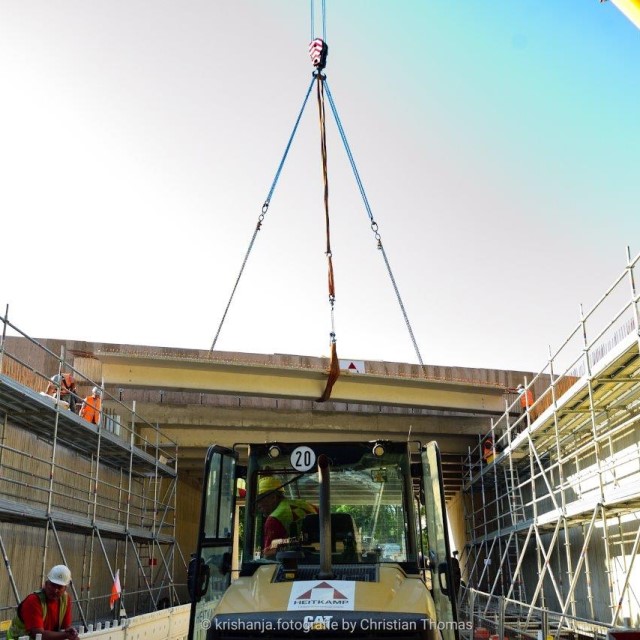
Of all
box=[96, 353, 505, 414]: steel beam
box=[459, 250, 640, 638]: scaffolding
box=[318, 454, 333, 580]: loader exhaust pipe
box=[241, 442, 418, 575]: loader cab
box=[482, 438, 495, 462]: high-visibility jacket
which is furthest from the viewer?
box=[482, 438, 495, 462]: high-visibility jacket

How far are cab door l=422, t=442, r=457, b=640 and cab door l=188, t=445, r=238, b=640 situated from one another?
183cm

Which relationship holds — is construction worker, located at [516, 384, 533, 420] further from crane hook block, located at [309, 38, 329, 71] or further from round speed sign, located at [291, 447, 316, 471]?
round speed sign, located at [291, 447, 316, 471]

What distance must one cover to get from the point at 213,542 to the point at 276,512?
25.8 inches

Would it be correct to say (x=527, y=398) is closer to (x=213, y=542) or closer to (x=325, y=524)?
(x=213, y=542)

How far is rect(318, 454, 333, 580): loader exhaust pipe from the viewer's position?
18.2ft

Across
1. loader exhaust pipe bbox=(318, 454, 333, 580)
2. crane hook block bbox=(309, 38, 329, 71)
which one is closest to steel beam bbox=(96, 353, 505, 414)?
crane hook block bbox=(309, 38, 329, 71)

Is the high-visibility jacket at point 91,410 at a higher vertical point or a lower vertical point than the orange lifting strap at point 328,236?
lower

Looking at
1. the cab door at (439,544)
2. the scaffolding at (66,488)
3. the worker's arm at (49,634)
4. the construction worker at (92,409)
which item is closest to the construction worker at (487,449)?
the scaffolding at (66,488)

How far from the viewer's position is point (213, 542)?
6.71m

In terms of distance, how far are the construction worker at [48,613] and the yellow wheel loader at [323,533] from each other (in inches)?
51.8

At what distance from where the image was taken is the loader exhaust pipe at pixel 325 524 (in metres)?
5.56

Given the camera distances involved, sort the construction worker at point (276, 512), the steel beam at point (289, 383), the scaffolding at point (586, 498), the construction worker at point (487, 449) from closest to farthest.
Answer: the construction worker at point (276, 512), the scaffolding at point (586, 498), the steel beam at point (289, 383), the construction worker at point (487, 449)

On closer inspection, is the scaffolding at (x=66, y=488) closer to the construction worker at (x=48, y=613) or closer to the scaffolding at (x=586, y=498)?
the construction worker at (x=48, y=613)

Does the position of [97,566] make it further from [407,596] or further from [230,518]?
[407,596]
